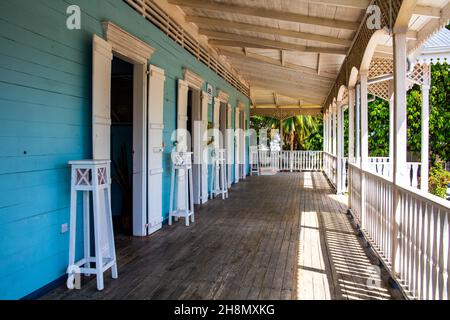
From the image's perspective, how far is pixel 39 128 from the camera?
109 inches

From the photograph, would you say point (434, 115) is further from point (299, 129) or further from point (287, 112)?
point (299, 129)

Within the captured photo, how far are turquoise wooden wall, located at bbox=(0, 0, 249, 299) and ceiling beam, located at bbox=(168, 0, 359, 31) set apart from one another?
2059 millimetres

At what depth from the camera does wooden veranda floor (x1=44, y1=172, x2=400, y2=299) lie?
295 cm

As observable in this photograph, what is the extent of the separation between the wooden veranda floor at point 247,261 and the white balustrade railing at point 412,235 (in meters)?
0.25

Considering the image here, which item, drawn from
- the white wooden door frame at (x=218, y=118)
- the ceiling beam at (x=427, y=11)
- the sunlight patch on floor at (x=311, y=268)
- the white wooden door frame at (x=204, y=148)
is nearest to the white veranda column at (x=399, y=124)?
the sunlight patch on floor at (x=311, y=268)

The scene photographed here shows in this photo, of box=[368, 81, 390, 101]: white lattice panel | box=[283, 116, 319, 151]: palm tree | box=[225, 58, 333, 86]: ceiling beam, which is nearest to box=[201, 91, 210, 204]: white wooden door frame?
box=[225, 58, 333, 86]: ceiling beam

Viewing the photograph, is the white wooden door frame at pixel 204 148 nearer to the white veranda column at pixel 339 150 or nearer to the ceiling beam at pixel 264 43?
the ceiling beam at pixel 264 43

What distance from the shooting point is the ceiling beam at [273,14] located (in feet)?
16.5

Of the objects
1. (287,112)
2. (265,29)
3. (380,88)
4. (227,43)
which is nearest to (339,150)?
(380,88)

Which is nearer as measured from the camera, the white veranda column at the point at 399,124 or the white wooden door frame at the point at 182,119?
the white veranda column at the point at 399,124

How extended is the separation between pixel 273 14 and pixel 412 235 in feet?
11.8

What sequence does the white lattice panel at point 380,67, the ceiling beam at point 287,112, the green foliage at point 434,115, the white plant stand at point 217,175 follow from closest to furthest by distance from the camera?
the white lattice panel at point 380,67 → the white plant stand at point 217,175 → the green foliage at point 434,115 → the ceiling beam at point 287,112
